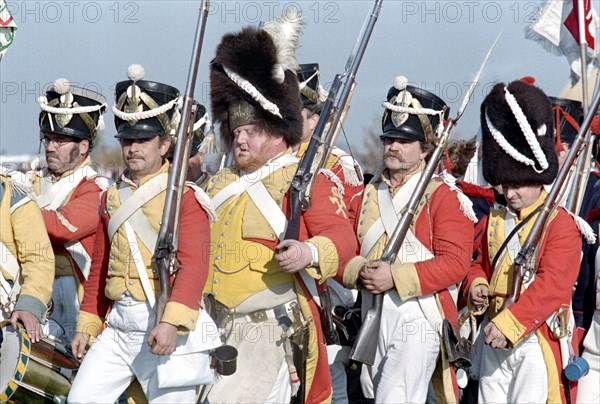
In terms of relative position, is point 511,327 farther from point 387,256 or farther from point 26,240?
point 26,240

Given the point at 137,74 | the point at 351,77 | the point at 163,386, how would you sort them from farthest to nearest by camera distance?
the point at 351,77 → the point at 137,74 → the point at 163,386

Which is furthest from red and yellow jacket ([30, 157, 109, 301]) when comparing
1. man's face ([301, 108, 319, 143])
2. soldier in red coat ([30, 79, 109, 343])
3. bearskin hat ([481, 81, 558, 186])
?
bearskin hat ([481, 81, 558, 186])

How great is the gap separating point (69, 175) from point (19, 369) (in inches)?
68.0

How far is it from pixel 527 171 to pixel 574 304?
107cm

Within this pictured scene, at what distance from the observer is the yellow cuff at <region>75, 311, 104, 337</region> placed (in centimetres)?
582

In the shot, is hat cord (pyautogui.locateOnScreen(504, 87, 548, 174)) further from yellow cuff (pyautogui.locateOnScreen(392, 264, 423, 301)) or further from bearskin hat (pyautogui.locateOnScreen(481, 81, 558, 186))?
→ yellow cuff (pyautogui.locateOnScreen(392, 264, 423, 301))

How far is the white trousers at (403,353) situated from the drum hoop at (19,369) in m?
1.78

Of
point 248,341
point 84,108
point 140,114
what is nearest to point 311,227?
point 248,341

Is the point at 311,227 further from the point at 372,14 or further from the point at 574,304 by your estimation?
the point at 574,304

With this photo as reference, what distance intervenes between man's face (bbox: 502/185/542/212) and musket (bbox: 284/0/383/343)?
1.01 metres

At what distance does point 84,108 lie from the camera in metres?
7.09

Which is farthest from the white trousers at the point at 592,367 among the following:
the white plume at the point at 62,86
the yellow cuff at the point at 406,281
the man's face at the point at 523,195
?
the white plume at the point at 62,86

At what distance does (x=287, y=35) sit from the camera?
607 cm

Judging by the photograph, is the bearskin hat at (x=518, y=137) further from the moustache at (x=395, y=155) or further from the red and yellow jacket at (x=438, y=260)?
the moustache at (x=395, y=155)
